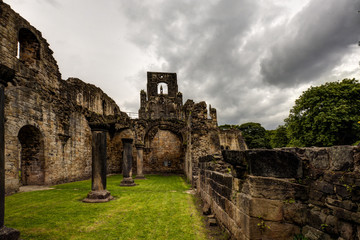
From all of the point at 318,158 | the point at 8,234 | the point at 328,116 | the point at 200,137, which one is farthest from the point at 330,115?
the point at 8,234

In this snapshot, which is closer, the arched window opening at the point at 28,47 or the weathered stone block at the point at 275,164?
the weathered stone block at the point at 275,164

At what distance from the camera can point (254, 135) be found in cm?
4212

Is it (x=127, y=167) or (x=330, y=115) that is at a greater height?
(x=330, y=115)

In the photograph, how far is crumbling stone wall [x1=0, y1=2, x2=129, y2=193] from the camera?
8.01 meters

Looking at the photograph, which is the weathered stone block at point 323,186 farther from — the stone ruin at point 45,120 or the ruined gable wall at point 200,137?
the ruined gable wall at point 200,137

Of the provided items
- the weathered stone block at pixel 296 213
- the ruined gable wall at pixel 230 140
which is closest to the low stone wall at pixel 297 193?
the weathered stone block at pixel 296 213

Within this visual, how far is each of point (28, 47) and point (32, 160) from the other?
5.94 meters

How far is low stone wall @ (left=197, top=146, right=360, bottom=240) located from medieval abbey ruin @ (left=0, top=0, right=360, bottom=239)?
0.4 inches

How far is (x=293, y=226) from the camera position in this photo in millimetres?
2486

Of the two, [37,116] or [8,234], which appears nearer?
[8,234]

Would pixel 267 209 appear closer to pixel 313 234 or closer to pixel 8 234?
pixel 313 234

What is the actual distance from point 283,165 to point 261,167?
29cm

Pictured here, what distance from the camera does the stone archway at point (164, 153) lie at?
1925cm

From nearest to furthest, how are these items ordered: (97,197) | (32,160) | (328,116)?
1. (97,197)
2. (32,160)
3. (328,116)
